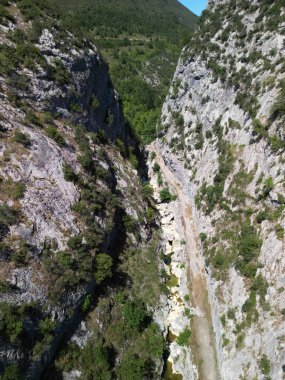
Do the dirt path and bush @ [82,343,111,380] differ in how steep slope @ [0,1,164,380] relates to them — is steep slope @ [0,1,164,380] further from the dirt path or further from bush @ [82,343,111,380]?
the dirt path

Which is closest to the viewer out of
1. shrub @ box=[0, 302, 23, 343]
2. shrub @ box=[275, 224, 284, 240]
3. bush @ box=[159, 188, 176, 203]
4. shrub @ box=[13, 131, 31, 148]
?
shrub @ box=[0, 302, 23, 343]


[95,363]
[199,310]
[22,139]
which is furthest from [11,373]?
[22,139]

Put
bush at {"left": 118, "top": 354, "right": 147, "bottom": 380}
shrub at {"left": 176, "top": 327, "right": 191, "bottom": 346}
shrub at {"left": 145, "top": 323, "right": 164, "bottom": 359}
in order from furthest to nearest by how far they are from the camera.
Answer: shrub at {"left": 176, "top": 327, "right": 191, "bottom": 346}
shrub at {"left": 145, "top": 323, "right": 164, "bottom": 359}
bush at {"left": 118, "top": 354, "right": 147, "bottom": 380}

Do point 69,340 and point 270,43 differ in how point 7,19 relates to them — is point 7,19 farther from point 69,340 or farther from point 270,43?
point 69,340

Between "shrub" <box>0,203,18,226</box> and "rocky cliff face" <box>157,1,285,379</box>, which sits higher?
"rocky cliff face" <box>157,1,285,379</box>

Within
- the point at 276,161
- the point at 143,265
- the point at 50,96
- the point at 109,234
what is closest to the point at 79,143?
the point at 50,96

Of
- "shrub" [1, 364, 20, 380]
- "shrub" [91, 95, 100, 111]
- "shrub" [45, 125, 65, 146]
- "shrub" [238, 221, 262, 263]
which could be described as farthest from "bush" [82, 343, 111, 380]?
"shrub" [91, 95, 100, 111]

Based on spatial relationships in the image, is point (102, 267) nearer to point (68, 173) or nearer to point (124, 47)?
point (68, 173)
